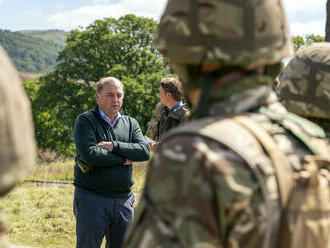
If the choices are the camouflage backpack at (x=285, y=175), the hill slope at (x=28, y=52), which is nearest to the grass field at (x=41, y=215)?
the camouflage backpack at (x=285, y=175)

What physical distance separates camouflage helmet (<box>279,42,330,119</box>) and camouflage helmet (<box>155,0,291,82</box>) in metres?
0.95

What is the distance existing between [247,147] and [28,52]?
17268 cm

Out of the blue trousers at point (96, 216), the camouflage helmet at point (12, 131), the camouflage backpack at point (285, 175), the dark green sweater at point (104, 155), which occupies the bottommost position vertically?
the blue trousers at point (96, 216)

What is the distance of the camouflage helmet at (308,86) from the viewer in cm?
258

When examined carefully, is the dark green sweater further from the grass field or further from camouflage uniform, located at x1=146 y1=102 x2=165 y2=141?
the grass field

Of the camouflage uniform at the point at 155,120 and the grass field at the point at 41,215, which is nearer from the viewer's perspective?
the camouflage uniform at the point at 155,120

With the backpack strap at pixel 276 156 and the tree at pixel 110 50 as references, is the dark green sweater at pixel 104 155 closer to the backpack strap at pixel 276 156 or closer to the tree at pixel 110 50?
the backpack strap at pixel 276 156

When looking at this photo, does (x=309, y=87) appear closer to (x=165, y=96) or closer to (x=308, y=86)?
(x=308, y=86)

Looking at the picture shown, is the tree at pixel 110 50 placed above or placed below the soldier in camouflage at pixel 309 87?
below

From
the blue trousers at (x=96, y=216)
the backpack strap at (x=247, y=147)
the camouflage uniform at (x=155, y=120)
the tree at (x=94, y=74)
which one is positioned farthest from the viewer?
the tree at (x=94, y=74)

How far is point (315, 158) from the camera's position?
171cm

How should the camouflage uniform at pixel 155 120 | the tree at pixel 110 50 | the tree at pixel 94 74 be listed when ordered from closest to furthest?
the camouflage uniform at pixel 155 120 < the tree at pixel 94 74 < the tree at pixel 110 50

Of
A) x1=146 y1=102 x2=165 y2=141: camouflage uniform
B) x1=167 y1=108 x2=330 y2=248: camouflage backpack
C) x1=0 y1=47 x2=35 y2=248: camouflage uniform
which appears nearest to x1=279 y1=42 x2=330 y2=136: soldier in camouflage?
x1=167 y1=108 x2=330 y2=248: camouflage backpack

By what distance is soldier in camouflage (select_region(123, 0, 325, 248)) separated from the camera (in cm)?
146
